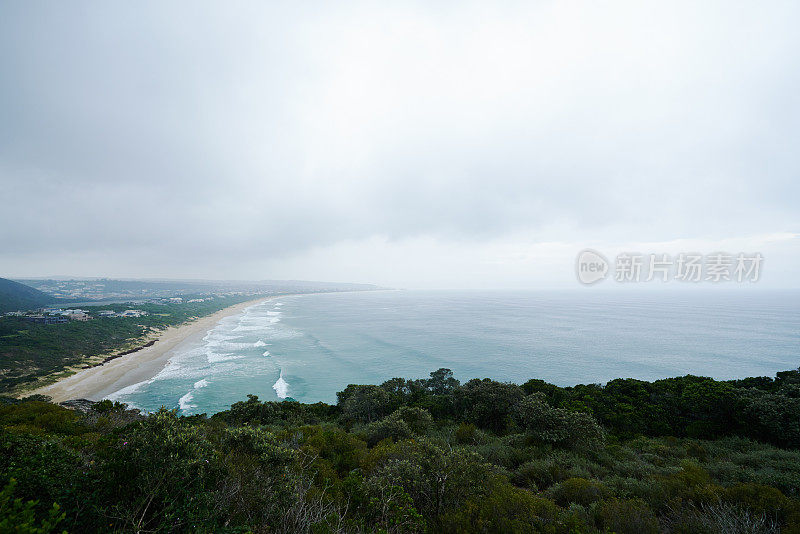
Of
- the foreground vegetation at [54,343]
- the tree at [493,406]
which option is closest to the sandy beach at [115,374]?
the foreground vegetation at [54,343]

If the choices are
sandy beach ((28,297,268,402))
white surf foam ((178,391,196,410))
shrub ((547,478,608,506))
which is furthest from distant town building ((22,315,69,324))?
shrub ((547,478,608,506))

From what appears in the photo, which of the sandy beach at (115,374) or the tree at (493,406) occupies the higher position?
the tree at (493,406)

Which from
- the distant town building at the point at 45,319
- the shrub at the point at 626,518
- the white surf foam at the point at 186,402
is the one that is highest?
the shrub at the point at 626,518

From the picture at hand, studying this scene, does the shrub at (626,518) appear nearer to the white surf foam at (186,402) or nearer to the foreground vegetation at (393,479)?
the foreground vegetation at (393,479)

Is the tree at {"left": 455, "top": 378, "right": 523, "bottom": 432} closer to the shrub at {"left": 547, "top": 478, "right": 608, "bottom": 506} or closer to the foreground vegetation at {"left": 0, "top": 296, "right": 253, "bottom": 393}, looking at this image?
the shrub at {"left": 547, "top": 478, "right": 608, "bottom": 506}

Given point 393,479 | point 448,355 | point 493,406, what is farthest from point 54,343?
point 393,479

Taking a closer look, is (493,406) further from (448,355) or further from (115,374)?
(115,374)

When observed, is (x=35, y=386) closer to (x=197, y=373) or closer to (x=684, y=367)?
(x=197, y=373)
